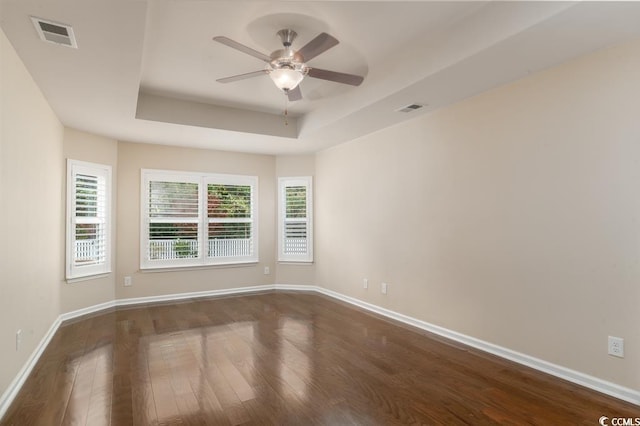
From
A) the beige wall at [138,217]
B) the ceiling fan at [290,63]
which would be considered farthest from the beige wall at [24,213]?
the ceiling fan at [290,63]

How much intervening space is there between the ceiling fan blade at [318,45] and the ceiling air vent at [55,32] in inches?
58.4

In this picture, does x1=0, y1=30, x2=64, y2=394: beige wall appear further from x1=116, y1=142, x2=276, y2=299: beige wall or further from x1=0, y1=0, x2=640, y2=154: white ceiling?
x1=116, y1=142, x2=276, y2=299: beige wall

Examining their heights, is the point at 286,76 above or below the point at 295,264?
above

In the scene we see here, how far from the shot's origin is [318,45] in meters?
2.42

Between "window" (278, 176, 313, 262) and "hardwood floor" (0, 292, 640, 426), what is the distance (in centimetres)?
213

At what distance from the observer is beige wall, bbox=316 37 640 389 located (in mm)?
2506

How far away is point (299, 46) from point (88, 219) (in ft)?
12.1

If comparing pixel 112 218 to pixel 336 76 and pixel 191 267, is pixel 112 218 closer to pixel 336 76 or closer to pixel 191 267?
pixel 191 267

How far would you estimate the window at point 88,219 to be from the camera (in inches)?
177

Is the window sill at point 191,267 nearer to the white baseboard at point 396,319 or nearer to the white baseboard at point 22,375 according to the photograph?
the white baseboard at point 396,319

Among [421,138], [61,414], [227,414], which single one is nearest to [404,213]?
[421,138]

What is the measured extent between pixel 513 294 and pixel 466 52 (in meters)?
2.07

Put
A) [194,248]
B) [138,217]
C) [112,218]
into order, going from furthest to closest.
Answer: [194,248], [138,217], [112,218]

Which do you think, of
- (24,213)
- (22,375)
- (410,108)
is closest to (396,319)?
(410,108)
